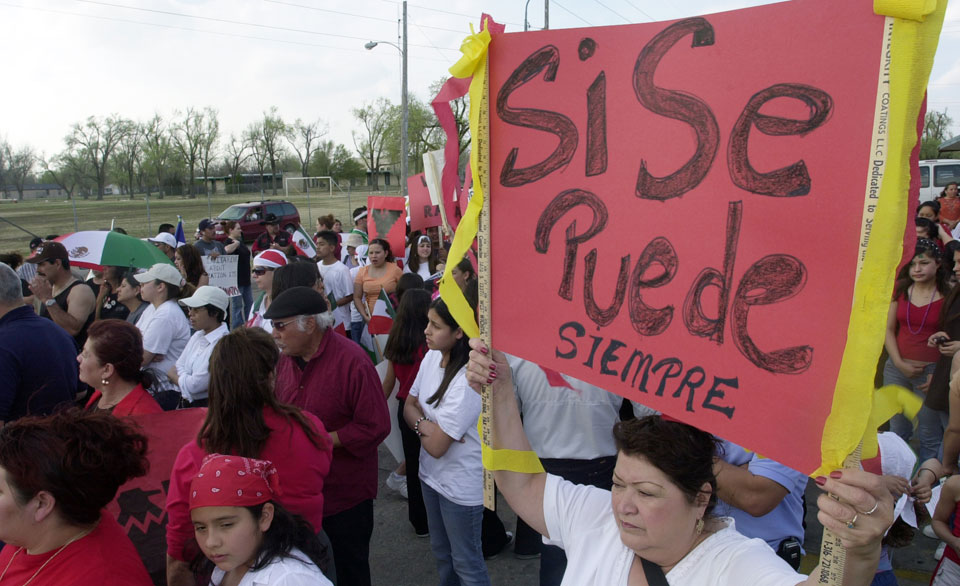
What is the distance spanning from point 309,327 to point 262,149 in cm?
5980

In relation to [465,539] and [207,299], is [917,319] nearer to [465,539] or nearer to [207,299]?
[465,539]

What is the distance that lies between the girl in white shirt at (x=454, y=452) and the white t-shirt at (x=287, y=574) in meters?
1.07

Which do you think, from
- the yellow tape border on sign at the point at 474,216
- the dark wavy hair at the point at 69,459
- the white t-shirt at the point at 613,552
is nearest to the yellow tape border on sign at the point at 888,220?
the white t-shirt at the point at 613,552

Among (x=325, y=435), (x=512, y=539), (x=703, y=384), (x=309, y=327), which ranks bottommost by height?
(x=512, y=539)

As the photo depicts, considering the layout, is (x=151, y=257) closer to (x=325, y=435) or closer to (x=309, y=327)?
(x=309, y=327)

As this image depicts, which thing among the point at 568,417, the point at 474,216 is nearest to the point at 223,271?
the point at 568,417

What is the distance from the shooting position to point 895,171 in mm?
1066

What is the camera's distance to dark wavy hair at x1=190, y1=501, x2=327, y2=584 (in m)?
2.03

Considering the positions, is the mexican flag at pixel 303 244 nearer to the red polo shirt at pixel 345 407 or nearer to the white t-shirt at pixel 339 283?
the white t-shirt at pixel 339 283

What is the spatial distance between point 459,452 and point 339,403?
63 cm

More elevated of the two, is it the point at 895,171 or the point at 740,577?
the point at 895,171

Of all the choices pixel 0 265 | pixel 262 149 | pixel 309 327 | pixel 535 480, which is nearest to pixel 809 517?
pixel 535 480

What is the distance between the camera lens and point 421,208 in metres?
7.31

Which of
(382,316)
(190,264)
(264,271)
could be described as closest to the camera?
(264,271)
